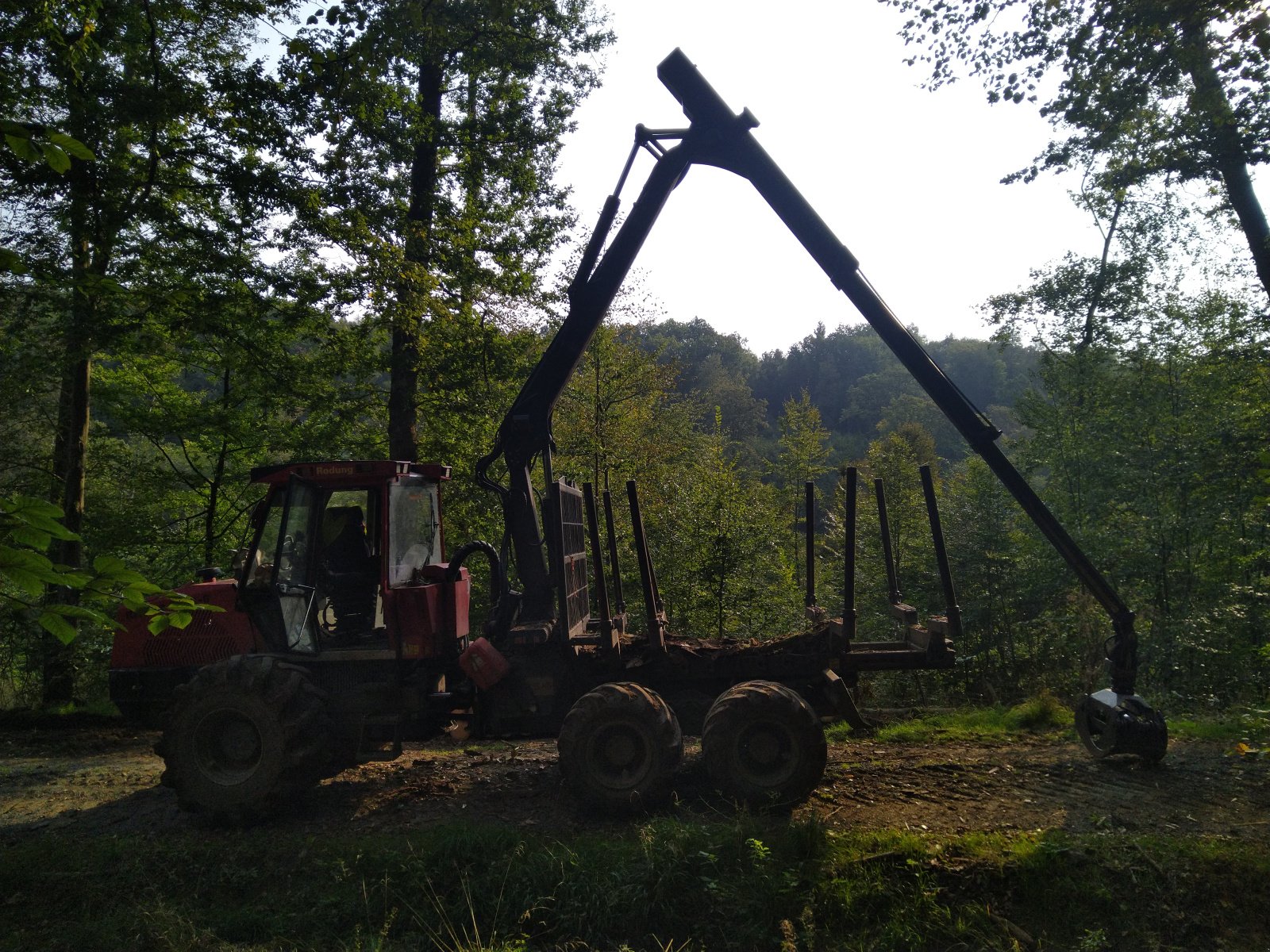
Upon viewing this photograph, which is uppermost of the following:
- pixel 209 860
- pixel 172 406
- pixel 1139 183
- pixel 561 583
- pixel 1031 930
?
pixel 1139 183

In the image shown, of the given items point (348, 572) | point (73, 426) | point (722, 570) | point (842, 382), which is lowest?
point (348, 572)

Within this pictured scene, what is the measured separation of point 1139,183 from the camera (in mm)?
12867

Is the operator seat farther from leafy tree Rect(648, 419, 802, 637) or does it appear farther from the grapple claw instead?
leafy tree Rect(648, 419, 802, 637)

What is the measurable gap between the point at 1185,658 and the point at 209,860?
1422cm

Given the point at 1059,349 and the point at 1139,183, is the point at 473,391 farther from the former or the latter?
the point at 1059,349

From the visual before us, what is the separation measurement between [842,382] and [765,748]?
8485 cm

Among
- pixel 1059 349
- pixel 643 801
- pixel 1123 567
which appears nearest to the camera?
pixel 643 801

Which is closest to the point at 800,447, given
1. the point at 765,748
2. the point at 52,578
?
the point at 765,748

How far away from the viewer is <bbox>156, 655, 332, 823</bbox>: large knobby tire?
6574mm

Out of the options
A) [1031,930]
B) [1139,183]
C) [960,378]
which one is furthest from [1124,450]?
[960,378]

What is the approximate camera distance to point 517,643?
7.16m

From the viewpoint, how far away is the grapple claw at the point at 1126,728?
7156 mm

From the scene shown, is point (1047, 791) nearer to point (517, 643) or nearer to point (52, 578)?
point (517, 643)

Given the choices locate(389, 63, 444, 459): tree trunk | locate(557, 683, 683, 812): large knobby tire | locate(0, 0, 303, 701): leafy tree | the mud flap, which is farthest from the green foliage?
locate(389, 63, 444, 459): tree trunk
